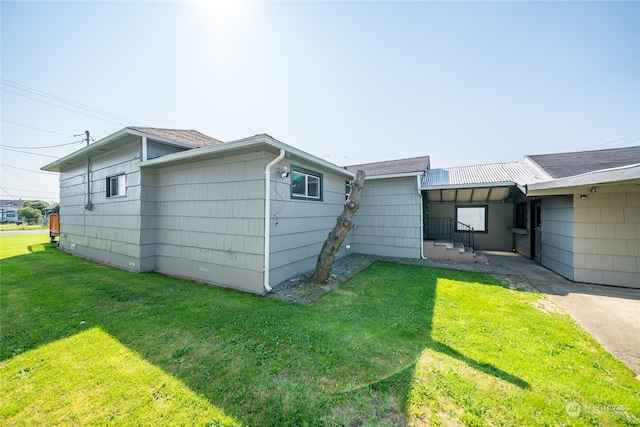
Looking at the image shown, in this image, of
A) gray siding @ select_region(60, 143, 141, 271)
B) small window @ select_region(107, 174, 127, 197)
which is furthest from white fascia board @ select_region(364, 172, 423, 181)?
small window @ select_region(107, 174, 127, 197)

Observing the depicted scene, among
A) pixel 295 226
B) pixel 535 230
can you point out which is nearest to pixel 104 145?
pixel 295 226

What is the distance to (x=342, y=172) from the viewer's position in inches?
290

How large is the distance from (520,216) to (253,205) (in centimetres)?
1091

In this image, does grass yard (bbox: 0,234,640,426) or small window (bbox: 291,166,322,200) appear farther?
small window (bbox: 291,166,322,200)

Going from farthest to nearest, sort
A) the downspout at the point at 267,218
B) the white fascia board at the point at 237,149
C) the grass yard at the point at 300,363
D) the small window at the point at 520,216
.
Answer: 1. the small window at the point at 520,216
2. the downspout at the point at 267,218
3. the white fascia board at the point at 237,149
4. the grass yard at the point at 300,363

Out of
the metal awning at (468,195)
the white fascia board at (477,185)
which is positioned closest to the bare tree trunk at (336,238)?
the white fascia board at (477,185)

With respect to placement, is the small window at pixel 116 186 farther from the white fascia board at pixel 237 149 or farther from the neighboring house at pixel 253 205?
the white fascia board at pixel 237 149

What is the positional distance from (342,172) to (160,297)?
18.5 feet

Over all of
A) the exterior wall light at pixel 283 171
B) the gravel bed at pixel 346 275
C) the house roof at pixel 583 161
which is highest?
the house roof at pixel 583 161

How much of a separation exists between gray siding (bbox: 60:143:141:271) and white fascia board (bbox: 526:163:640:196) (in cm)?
1025

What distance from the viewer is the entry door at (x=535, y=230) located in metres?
7.68

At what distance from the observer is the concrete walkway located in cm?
288

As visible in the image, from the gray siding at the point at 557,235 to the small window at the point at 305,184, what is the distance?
21.1ft

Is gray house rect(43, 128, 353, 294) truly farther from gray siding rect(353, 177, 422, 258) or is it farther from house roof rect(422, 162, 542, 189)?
house roof rect(422, 162, 542, 189)
